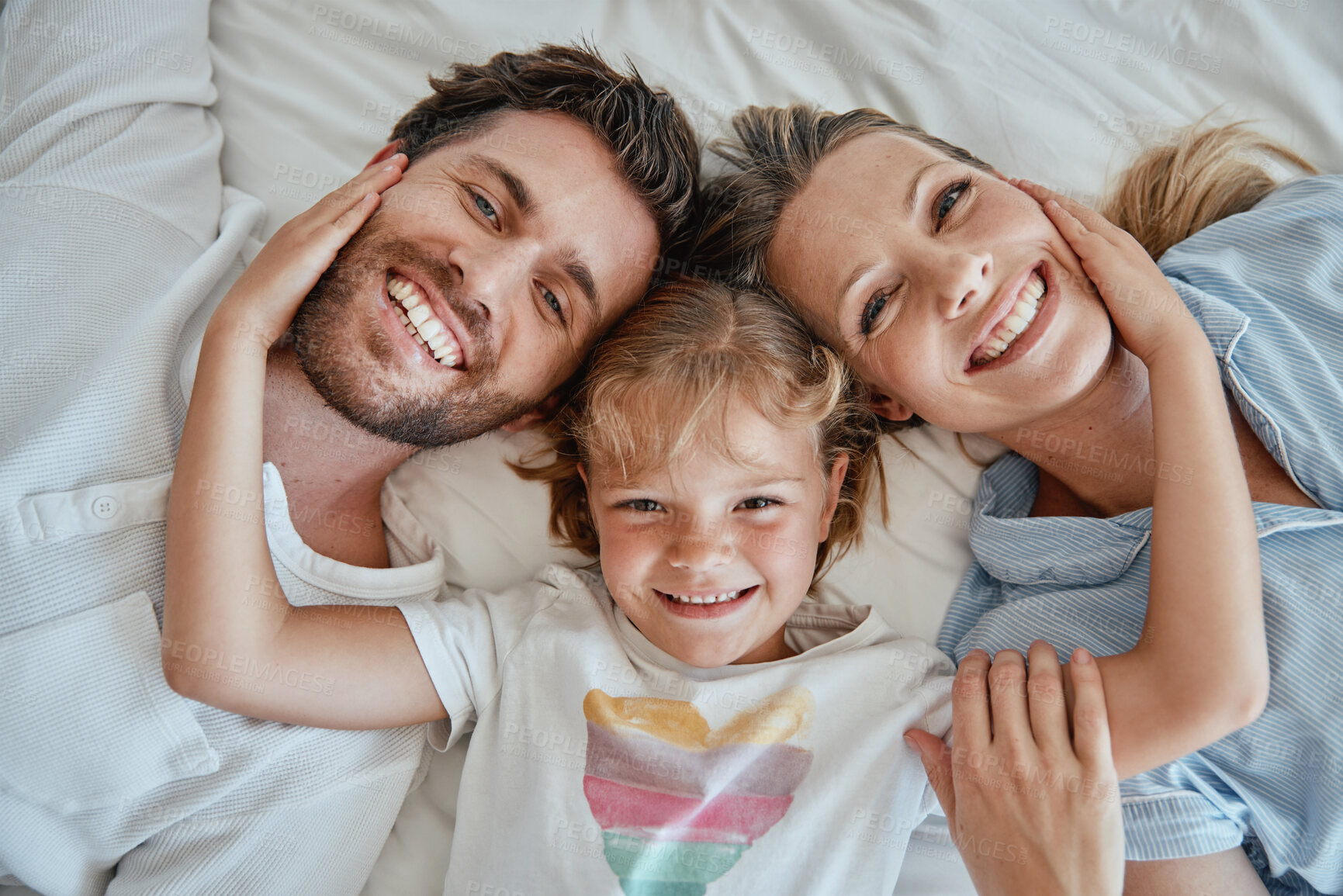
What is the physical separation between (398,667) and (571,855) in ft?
1.66

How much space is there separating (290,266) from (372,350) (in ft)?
0.77

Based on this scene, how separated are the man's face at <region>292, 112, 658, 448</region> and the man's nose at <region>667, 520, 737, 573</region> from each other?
0.49 m

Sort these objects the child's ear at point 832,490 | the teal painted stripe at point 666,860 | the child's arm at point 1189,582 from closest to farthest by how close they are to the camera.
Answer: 1. the child's arm at point 1189,582
2. the teal painted stripe at point 666,860
3. the child's ear at point 832,490

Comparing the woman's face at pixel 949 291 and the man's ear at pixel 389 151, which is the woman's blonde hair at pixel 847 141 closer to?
the woman's face at pixel 949 291

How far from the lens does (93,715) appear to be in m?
1.62

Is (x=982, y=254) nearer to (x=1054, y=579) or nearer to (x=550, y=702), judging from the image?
(x=1054, y=579)

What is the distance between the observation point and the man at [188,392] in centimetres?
162

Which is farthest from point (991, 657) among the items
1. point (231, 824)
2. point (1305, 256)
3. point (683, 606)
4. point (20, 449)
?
point (20, 449)

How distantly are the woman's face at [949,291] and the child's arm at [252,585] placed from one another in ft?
3.33

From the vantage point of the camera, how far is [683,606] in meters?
1.70

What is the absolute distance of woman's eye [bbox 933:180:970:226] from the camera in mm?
1734

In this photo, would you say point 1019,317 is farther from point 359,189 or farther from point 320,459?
point 320,459

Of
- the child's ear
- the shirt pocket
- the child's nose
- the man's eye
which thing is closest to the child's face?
the child's nose

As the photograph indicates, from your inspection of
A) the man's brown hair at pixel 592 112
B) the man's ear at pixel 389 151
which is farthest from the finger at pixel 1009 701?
the man's ear at pixel 389 151
